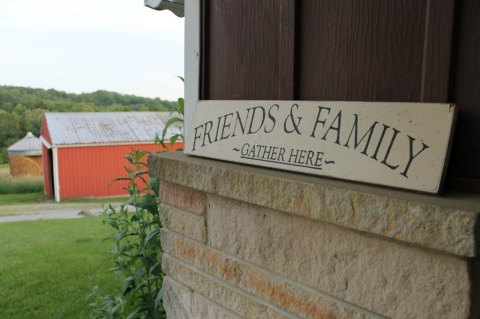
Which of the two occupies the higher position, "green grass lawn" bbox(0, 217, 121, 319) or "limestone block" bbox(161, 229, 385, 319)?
"limestone block" bbox(161, 229, 385, 319)

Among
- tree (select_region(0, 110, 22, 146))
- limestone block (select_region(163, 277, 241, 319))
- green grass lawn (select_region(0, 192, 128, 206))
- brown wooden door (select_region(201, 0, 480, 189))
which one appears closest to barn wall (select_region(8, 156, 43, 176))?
green grass lawn (select_region(0, 192, 128, 206))

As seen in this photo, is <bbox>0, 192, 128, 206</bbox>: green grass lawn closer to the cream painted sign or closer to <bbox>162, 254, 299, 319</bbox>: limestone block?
<bbox>162, 254, 299, 319</bbox>: limestone block

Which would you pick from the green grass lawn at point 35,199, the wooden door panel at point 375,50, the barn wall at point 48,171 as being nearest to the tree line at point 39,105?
the green grass lawn at point 35,199

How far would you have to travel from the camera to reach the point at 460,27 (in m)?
0.75

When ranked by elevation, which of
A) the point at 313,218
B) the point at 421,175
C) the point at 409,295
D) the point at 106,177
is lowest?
the point at 106,177

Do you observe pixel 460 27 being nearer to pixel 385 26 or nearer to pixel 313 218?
pixel 385 26

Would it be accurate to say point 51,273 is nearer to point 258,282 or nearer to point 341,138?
point 258,282

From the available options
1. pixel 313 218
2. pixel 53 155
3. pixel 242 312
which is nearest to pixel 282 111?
pixel 313 218

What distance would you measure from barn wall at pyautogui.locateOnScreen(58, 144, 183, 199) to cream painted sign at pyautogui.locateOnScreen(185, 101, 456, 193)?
1295 centimetres

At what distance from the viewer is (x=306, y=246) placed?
0.92 m

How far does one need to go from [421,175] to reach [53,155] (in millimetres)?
14429

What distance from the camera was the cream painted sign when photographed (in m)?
0.75

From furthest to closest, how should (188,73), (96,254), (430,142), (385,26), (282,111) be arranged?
(96,254) → (188,73) → (282,111) → (385,26) → (430,142)

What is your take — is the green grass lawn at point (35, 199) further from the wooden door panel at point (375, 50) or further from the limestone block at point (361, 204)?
the wooden door panel at point (375, 50)
